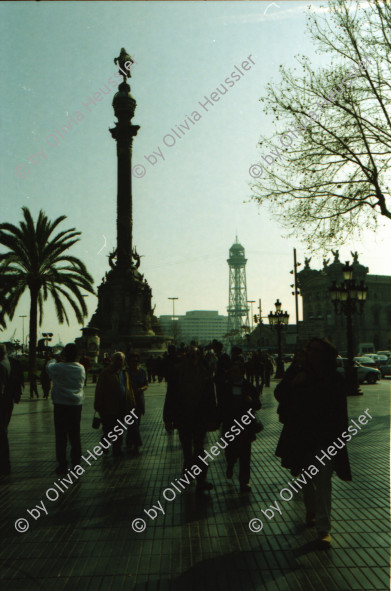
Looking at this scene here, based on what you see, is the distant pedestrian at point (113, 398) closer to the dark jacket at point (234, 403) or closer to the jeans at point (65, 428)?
the jeans at point (65, 428)

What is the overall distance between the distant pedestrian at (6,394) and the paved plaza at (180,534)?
307 mm

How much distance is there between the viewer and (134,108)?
144 feet

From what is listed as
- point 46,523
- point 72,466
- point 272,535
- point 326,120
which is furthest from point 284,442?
point 326,120

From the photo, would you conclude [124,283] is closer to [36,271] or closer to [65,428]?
[36,271]

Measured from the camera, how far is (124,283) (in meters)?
42.3

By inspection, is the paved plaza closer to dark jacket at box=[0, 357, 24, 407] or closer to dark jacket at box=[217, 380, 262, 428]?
dark jacket at box=[217, 380, 262, 428]

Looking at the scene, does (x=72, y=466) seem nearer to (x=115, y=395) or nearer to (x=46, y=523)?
(x=115, y=395)

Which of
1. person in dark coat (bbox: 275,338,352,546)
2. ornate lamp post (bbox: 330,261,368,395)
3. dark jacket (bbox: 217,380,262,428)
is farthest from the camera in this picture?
ornate lamp post (bbox: 330,261,368,395)

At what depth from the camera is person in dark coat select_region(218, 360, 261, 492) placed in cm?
695

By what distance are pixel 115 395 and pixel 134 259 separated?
34.3 meters

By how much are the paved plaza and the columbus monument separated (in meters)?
33.5

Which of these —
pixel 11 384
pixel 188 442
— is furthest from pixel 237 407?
pixel 11 384

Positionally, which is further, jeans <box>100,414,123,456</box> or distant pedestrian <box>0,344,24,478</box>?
jeans <box>100,414,123,456</box>

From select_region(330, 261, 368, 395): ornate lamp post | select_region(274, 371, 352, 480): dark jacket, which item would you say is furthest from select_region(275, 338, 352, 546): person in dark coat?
select_region(330, 261, 368, 395): ornate lamp post
